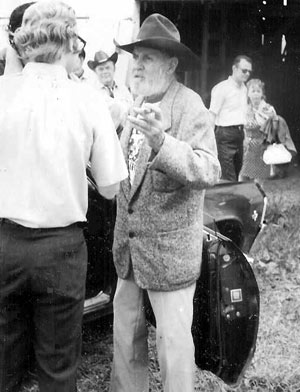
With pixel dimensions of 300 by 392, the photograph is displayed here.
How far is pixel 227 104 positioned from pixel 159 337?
5717 mm

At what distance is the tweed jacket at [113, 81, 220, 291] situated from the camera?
8.14 feet

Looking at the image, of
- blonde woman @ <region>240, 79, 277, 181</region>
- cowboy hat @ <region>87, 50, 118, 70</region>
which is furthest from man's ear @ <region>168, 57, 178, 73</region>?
blonde woman @ <region>240, 79, 277, 181</region>

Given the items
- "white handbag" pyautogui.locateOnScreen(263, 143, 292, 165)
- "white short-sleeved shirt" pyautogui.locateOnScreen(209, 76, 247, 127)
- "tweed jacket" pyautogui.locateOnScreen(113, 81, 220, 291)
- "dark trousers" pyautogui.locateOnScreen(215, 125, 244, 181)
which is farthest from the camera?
"white handbag" pyautogui.locateOnScreen(263, 143, 292, 165)

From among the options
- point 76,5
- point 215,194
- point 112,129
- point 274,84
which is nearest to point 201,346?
point 112,129

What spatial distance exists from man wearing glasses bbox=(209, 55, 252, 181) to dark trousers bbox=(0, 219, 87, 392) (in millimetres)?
5721

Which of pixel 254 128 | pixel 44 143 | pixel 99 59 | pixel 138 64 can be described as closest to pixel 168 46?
pixel 138 64

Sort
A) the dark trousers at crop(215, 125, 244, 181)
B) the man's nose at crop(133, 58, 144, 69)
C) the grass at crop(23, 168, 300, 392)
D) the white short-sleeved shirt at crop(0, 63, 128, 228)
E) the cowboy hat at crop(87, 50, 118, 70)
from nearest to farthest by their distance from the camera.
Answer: the white short-sleeved shirt at crop(0, 63, 128, 228)
the man's nose at crop(133, 58, 144, 69)
the grass at crop(23, 168, 300, 392)
the cowboy hat at crop(87, 50, 118, 70)
the dark trousers at crop(215, 125, 244, 181)

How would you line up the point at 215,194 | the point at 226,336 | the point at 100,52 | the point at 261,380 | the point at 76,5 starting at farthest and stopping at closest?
the point at 76,5
the point at 100,52
the point at 215,194
the point at 261,380
the point at 226,336

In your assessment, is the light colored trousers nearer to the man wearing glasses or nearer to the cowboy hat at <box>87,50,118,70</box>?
the cowboy hat at <box>87,50,118,70</box>

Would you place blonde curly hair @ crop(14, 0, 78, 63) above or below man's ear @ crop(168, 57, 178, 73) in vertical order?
above

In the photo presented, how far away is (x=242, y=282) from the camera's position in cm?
273

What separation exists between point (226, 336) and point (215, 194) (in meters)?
1.44

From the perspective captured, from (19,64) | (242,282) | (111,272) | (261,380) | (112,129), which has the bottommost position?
(261,380)

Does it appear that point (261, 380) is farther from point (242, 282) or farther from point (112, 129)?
point (112, 129)
